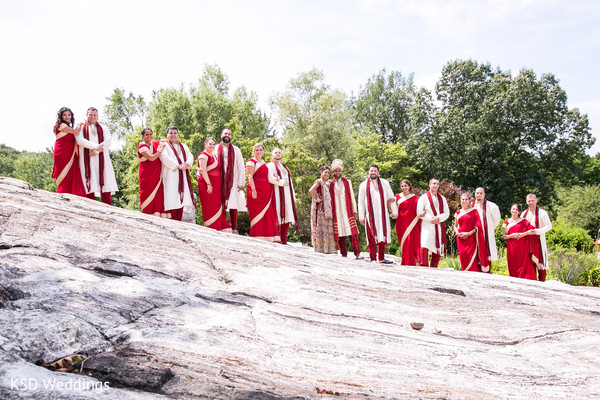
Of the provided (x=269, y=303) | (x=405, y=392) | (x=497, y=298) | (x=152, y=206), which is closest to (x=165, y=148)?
(x=152, y=206)

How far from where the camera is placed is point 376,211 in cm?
908

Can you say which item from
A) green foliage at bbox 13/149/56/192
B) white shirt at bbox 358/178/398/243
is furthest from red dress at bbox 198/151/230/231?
green foliage at bbox 13/149/56/192

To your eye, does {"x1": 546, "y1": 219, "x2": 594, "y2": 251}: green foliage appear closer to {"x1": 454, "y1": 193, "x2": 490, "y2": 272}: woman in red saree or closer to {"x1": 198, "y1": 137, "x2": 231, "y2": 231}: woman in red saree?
{"x1": 454, "y1": 193, "x2": 490, "y2": 272}: woman in red saree

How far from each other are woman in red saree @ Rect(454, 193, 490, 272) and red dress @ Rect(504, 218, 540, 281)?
0.87 m

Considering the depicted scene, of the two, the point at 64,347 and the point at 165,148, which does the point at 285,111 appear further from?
the point at 64,347

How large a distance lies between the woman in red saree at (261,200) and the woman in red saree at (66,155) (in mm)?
2873

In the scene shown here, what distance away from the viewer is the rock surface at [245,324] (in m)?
2.74

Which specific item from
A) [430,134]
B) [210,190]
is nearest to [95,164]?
[210,190]

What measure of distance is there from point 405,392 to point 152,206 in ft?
20.5

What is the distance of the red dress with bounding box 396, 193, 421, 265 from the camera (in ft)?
29.5

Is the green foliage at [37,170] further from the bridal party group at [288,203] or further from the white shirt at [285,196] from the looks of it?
the white shirt at [285,196]

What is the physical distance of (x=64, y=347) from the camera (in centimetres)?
280

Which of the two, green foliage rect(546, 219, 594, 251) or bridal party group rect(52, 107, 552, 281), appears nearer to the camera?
bridal party group rect(52, 107, 552, 281)

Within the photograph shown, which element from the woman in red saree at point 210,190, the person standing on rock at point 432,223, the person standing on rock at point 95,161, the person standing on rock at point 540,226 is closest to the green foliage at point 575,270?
the person standing on rock at point 540,226
